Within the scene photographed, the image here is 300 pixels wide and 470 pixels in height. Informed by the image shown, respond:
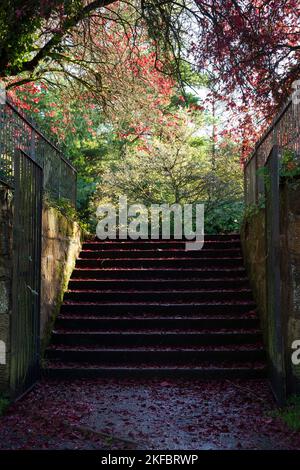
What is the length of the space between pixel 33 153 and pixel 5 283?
1.98 metres

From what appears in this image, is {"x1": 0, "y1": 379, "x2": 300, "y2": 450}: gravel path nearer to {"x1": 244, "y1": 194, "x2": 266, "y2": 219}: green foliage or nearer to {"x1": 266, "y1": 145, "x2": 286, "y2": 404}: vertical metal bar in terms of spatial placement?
{"x1": 266, "y1": 145, "x2": 286, "y2": 404}: vertical metal bar

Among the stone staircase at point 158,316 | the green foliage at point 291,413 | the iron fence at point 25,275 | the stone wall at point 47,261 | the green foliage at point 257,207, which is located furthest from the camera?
the green foliage at point 257,207

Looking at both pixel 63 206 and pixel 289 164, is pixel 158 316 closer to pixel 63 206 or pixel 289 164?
pixel 63 206

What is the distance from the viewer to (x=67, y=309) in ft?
23.4

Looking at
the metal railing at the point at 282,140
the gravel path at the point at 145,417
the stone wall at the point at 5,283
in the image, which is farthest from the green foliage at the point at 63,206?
the metal railing at the point at 282,140

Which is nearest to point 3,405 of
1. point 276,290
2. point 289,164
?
point 276,290

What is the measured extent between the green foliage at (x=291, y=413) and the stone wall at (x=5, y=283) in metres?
2.61

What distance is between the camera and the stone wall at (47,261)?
5.03m

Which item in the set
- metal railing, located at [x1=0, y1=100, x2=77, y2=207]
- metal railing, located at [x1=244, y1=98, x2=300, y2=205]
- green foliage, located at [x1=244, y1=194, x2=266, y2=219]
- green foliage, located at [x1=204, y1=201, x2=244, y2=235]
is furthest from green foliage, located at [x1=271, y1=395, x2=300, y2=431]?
green foliage, located at [x1=204, y1=201, x2=244, y2=235]

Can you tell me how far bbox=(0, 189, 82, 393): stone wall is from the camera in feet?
16.5

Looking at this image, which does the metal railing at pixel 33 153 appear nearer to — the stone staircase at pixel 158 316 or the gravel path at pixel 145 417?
the stone staircase at pixel 158 316

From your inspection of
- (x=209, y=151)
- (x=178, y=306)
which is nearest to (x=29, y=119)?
(x=178, y=306)

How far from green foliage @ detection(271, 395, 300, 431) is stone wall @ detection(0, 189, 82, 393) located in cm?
264
